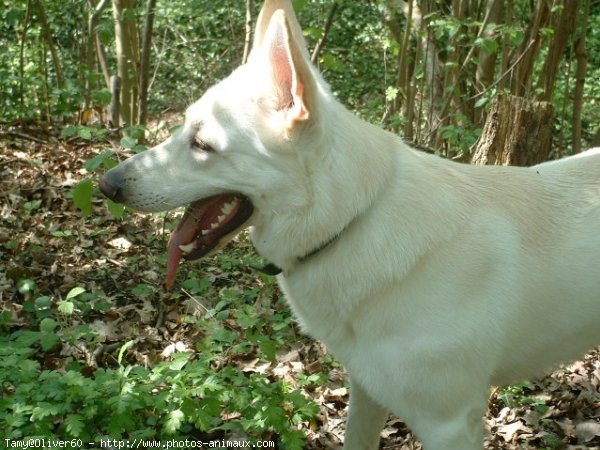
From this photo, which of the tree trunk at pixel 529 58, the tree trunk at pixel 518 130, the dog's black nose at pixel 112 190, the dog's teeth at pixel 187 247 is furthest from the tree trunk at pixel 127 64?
the dog's teeth at pixel 187 247

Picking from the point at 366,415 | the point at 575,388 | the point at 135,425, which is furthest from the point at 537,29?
the point at 135,425

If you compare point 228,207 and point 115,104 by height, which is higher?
point 228,207

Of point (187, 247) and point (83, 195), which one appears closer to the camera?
point (187, 247)

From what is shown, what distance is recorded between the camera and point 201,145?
97.5 inches

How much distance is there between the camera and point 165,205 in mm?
2512

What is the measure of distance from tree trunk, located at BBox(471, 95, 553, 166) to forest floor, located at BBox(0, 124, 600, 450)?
129 cm

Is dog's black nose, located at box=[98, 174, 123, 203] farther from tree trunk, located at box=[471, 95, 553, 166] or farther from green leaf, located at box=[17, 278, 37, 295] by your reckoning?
tree trunk, located at box=[471, 95, 553, 166]

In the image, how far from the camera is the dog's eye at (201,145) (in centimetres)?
246

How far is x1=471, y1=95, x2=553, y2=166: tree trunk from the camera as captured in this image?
4.34m

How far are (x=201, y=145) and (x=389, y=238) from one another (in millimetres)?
741

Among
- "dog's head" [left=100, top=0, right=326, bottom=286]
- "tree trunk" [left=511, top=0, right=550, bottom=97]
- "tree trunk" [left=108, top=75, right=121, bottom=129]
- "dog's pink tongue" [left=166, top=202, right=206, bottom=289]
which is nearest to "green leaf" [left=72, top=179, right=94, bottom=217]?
"dog's head" [left=100, top=0, right=326, bottom=286]

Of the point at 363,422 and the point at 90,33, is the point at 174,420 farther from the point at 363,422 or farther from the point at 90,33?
the point at 90,33

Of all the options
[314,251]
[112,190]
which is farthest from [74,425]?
[314,251]

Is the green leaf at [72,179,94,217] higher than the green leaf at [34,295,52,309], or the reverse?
the green leaf at [72,179,94,217]
